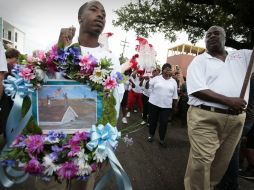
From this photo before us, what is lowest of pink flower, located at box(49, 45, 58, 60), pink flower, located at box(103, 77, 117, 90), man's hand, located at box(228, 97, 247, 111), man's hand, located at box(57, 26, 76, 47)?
man's hand, located at box(228, 97, 247, 111)

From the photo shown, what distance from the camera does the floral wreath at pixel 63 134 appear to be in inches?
88.4

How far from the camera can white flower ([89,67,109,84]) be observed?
7.77 feet

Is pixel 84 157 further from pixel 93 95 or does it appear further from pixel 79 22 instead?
pixel 79 22

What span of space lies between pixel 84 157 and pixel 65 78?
620 mm

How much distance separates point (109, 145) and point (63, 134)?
13.8 inches

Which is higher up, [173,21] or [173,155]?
[173,21]

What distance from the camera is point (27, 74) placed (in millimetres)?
2318

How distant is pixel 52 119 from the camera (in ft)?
7.69

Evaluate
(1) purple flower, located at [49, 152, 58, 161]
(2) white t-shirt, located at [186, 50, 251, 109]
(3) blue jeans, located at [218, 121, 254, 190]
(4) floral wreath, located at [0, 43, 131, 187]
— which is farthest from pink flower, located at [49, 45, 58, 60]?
(3) blue jeans, located at [218, 121, 254, 190]

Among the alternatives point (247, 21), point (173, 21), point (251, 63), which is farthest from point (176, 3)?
point (251, 63)

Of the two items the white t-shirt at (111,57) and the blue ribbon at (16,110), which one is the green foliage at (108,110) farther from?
the blue ribbon at (16,110)

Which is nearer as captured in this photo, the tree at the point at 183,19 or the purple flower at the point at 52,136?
the purple flower at the point at 52,136

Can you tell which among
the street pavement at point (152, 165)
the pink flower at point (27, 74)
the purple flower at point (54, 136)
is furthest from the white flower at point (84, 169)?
the pink flower at point (27, 74)

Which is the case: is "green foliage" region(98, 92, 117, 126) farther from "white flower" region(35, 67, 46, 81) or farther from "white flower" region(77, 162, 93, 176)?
"white flower" region(35, 67, 46, 81)
